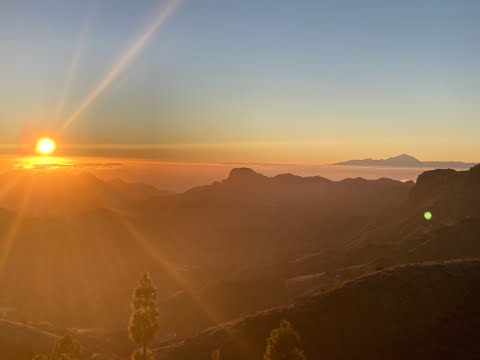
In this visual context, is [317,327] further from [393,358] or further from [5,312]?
[5,312]

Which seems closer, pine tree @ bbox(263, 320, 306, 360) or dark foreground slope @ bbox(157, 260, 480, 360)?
pine tree @ bbox(263, 320, 306, 360)

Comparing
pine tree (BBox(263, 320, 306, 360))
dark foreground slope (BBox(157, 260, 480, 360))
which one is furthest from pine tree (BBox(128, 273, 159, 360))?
dark foreground slope (BBox(157, 260, 480, 360))

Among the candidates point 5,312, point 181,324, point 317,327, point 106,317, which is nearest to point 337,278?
point 181,324

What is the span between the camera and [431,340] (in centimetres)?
6625

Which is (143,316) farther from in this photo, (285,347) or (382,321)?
(382,321)

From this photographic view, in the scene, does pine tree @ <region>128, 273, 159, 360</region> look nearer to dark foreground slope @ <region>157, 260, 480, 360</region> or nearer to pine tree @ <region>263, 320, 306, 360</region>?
pine tree @ <region>263, 320, 306, 360</region>

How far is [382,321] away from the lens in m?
73.2

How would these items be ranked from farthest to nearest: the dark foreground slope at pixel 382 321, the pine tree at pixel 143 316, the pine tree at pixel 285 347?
the dark foreground slope at pixel 382 321, the pine tree at pixel 143 316, the pine tree at pixel 285 347

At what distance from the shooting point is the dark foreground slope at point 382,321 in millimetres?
66438

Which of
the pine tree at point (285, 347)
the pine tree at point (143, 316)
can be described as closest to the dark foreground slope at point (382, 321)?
the pine tree at point (143, 316)

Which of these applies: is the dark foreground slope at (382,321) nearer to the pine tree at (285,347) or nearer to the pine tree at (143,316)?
the pine tree at (143,316)

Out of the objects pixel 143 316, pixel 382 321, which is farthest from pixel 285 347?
pixel 382 321

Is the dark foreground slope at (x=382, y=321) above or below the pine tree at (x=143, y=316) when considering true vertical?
below

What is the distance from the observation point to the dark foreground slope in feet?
218
